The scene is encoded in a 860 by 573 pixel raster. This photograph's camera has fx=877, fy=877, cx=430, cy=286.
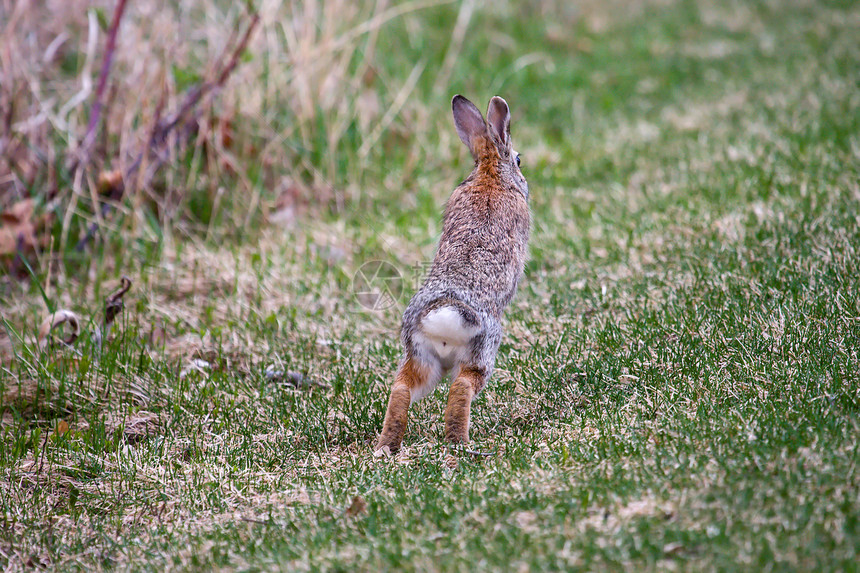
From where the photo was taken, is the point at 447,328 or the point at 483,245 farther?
the point at 483,245

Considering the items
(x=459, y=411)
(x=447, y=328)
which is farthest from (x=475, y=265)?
(x=459, y=411)

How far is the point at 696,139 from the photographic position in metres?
7.45

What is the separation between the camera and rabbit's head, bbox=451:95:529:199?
4.18 meters

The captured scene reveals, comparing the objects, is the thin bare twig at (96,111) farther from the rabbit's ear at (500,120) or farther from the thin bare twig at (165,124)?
the rabbit's ear at (500,120)

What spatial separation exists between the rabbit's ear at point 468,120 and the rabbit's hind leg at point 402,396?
121 cm

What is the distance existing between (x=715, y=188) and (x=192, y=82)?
3.96 meters

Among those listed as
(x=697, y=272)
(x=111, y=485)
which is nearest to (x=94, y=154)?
(x=111, y=485)

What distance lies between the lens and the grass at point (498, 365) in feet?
9.27

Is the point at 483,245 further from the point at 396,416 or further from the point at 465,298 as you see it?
the point at 396,416

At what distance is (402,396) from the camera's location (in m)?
3.55

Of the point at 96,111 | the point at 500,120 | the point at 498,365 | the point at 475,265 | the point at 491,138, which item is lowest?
the point at 498,365

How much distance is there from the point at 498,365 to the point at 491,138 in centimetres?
110

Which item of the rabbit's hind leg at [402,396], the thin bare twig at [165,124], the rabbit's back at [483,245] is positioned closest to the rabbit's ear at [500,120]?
the rabbit's back at [483,245]

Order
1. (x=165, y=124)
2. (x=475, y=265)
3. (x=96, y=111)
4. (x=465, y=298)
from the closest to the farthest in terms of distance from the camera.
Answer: (x=465, y=298)
(x=475, y=265)
(x=96, y=111)
(x=165, y=124)
